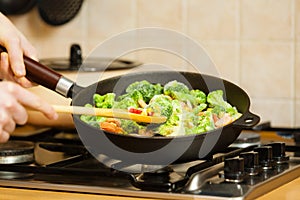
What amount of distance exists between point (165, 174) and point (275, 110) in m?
0.67

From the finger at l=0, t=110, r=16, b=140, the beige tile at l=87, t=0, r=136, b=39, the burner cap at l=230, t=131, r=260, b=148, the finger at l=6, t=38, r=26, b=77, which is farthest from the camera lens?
the beige tile at l=87, t=0, r=136, b=39

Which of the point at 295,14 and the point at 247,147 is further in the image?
the point at 295,14

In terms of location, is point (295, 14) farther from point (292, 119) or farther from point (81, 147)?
point (81, 147)

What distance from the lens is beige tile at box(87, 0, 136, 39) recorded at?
2.06 metres

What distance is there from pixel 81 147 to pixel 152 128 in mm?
259

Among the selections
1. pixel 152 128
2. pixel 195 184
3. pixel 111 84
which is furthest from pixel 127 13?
pixel 195 184

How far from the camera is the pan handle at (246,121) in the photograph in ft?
4.30

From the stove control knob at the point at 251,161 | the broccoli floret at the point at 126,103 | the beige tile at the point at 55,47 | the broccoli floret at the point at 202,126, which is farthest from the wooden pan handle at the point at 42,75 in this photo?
the beige tile at the point at 55,47

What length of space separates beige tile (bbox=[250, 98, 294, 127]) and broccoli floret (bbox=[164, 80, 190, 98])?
49 cm

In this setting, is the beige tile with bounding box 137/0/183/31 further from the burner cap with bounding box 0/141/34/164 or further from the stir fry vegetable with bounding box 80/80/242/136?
the burner cap with bounding box 0/141/34/164

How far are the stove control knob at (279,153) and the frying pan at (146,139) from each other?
9cm

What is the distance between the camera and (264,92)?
193cm

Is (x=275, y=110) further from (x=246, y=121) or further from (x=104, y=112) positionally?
(x=104, y=112)

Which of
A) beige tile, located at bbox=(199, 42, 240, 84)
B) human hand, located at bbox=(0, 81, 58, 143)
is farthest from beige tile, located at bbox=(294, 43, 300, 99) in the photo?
human hand, located at bbox=(0, 81, 58, 143)
